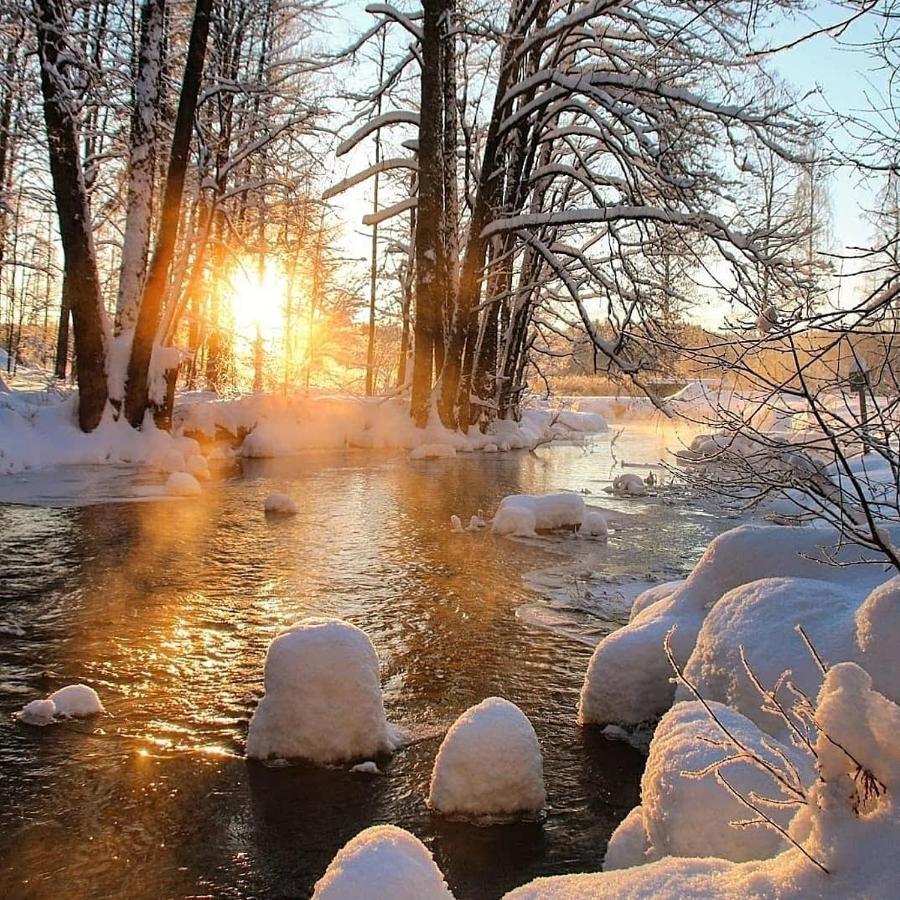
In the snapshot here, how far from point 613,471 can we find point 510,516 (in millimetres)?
8386

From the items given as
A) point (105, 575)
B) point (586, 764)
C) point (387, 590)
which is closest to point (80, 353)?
point (105, 575)

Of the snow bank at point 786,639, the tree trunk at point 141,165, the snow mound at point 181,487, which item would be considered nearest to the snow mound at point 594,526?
the snow mound at point 181,487

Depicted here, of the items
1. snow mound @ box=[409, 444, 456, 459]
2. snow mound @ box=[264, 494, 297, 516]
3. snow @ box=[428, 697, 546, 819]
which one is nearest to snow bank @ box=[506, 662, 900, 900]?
snow @ box=[428, 697, 546, 819]

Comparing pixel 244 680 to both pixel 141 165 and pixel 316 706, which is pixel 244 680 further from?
pixel 141 165

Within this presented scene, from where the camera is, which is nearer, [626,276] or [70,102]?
[70,102]

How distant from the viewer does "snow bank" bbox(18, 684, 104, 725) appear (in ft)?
14.2

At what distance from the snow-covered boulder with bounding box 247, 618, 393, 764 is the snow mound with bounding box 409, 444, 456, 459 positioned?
1309cm

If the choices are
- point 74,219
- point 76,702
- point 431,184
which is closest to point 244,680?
point 76,702

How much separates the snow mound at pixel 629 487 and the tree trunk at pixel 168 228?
823 centimetres

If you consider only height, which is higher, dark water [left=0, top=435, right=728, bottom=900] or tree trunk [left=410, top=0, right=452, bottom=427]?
tree trunk [left=410, top=0, right=452, bottom=427]

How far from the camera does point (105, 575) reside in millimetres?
7184

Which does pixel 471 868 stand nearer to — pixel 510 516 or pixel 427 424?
pixel 510 516

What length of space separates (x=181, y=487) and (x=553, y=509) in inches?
204

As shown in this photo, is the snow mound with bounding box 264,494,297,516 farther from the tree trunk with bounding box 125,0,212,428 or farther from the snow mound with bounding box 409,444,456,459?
the snow mound with bounding box 409,444,456,459
